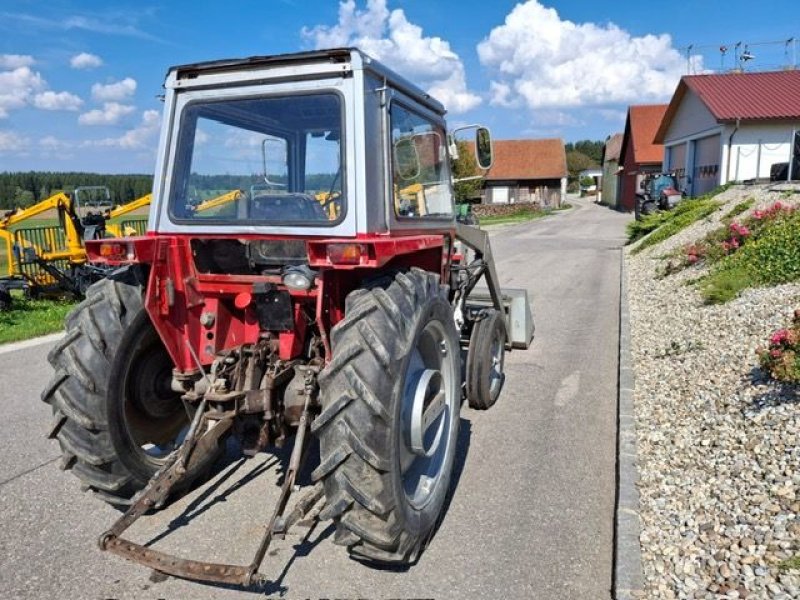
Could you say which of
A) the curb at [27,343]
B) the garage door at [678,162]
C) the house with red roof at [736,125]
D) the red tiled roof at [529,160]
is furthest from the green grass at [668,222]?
the red tiled roof at [529,160]

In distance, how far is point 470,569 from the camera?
3.33 m

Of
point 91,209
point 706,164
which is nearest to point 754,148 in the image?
point 706,164

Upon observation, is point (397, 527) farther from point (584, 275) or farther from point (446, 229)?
point (584, 275)

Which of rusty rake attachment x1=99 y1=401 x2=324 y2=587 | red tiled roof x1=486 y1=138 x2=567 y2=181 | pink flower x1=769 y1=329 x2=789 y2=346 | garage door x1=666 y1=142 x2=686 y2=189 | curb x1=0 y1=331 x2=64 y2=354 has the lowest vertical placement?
curb x1=0 y1=331 x2=64 y2=354

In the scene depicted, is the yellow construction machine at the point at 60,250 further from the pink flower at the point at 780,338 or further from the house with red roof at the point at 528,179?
the house with red roof at the point at 528,179

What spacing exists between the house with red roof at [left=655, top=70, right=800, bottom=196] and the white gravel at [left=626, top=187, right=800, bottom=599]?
17.2 m

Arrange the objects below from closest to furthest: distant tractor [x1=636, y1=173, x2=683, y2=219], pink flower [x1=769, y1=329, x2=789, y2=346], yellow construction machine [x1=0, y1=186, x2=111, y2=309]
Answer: pink flower [x1=769, y1=329, x2=789, y2=346] < yellow construction machine [x1=0, y1=186, x2=111, y2=309] < distant tractor [x1=636, y1=173, x2=683, y2=219]

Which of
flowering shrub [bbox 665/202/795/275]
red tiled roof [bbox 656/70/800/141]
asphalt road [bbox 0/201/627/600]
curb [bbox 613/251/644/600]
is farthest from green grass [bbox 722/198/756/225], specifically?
red tiled roof [bbox 656/70/800/141]

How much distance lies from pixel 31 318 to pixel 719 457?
990 cm

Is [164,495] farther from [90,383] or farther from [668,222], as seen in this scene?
[668,222]

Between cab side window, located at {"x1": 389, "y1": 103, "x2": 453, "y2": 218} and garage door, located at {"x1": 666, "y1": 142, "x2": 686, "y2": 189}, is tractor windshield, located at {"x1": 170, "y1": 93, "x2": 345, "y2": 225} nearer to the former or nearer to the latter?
cab side window, located at {"x1": 389, "y1": 103, "x2": 453, "y2": 218}

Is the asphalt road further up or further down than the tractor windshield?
further down

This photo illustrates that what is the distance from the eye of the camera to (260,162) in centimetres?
400

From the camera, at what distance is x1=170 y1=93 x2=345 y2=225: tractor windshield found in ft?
11.7
